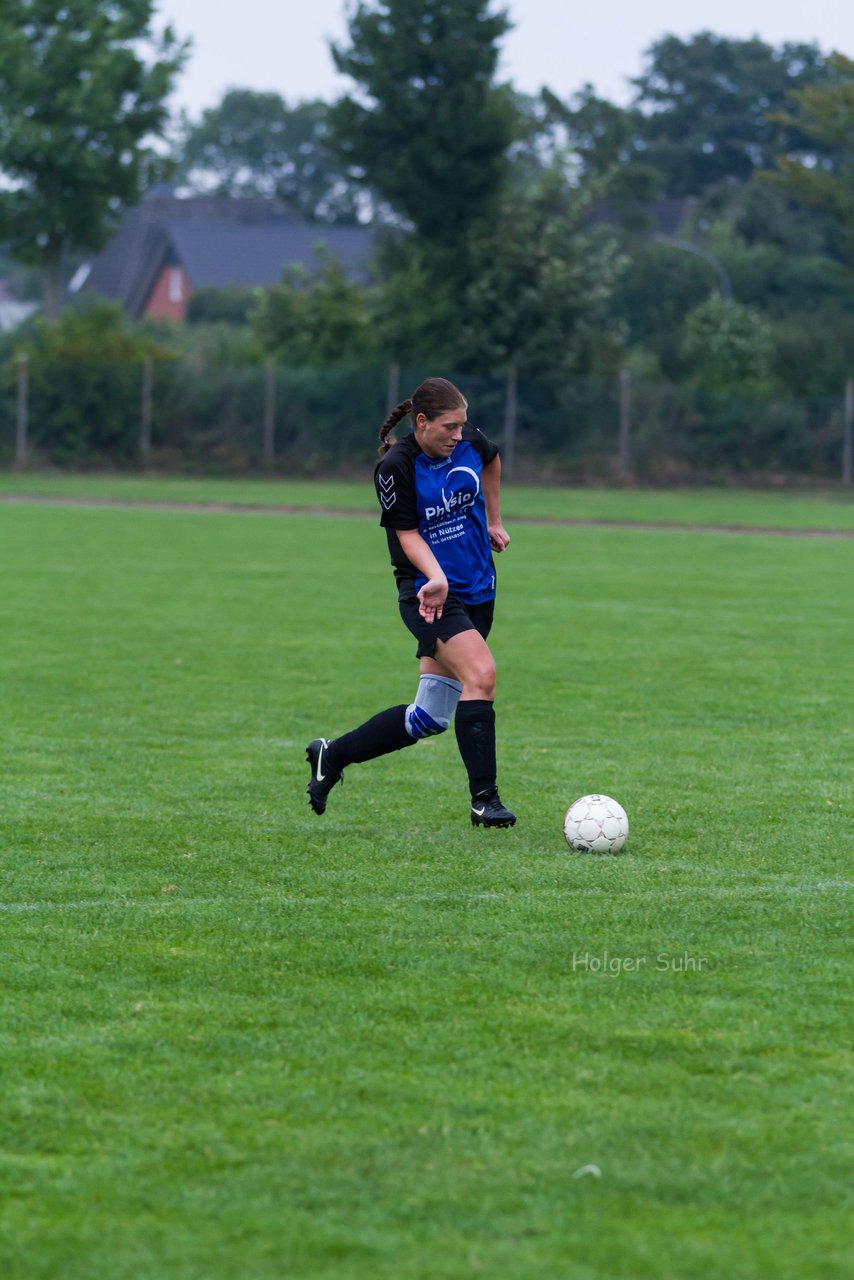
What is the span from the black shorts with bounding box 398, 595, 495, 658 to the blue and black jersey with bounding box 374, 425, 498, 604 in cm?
4

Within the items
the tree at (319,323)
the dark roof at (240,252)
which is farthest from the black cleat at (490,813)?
the dark roof at (240,252)

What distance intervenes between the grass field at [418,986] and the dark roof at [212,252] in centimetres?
6538

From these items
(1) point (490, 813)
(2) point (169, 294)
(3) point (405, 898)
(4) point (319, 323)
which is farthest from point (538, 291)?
(2) point (169, 294)

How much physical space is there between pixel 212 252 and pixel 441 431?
75.8 m

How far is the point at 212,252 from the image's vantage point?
8019cm

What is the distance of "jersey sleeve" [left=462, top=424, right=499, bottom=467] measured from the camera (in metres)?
7.25

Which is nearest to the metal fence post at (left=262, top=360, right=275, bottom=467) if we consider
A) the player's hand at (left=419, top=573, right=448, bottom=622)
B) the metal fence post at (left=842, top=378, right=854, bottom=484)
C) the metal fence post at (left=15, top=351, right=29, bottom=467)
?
the metal fence post at (left=15, top=351, right=29, bottom=467)

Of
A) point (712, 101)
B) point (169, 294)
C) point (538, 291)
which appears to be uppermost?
point (712, 101)

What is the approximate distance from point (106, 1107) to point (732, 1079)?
1.43m

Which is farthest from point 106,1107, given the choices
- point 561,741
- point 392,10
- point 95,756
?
point 392,10

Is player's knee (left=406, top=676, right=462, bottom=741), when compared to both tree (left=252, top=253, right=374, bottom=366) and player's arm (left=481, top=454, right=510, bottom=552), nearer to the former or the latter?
player's arm (left=481, top=454, right=510, bottom=552)

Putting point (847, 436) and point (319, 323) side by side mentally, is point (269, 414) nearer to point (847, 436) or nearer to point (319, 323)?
point (319, 323)

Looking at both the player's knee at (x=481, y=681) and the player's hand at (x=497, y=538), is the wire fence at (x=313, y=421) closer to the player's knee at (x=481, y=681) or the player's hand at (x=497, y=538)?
the player's hand at (x=497, y=538)

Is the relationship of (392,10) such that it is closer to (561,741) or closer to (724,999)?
(561,741)
